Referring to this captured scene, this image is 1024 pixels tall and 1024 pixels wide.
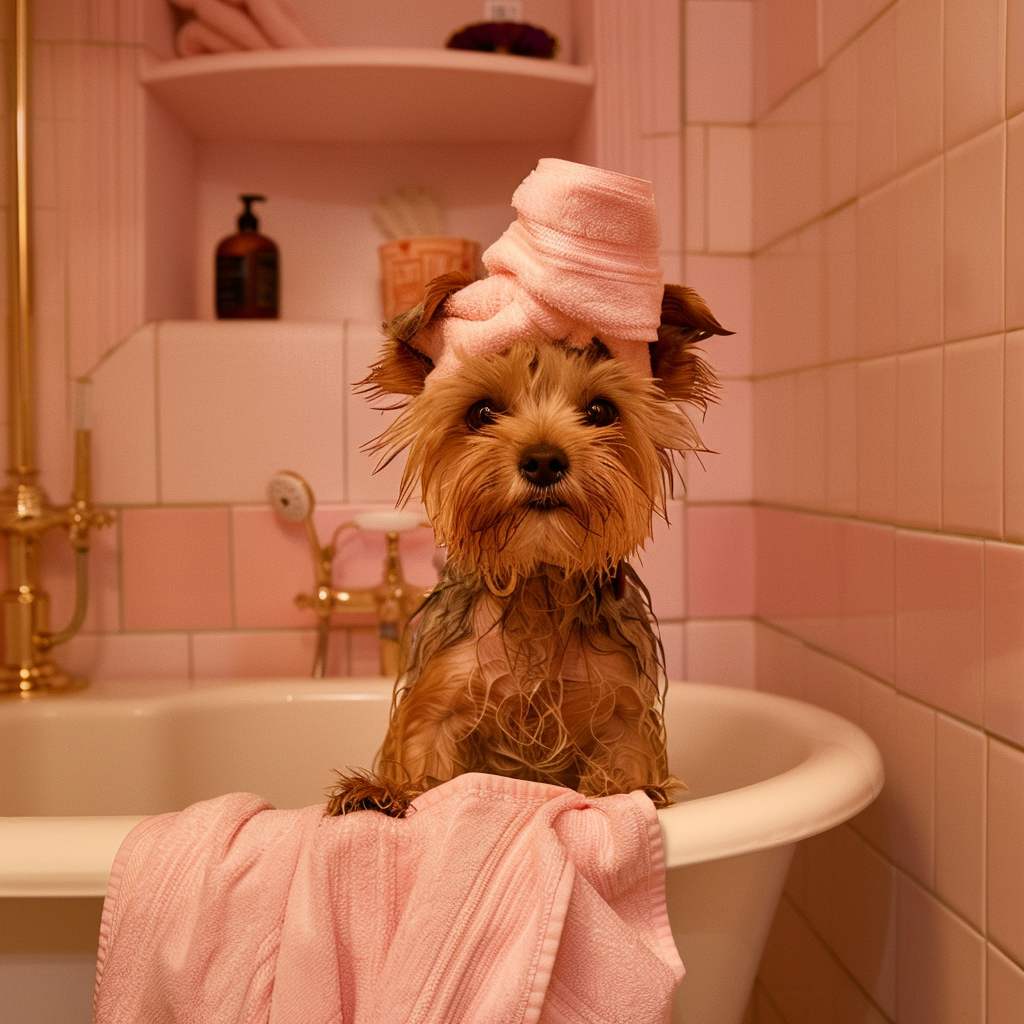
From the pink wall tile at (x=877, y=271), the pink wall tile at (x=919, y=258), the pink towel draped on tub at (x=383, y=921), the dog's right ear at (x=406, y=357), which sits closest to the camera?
the pink towel draped on tub at (x=383, y=921)

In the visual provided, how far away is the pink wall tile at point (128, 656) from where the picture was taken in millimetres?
1882

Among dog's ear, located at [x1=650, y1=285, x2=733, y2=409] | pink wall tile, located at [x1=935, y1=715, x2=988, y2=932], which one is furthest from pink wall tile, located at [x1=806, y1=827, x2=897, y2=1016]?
dog's ear, located at [x1=650, y1=285, x2=733, y2=409]

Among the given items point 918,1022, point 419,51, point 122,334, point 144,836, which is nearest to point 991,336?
point 918,1022

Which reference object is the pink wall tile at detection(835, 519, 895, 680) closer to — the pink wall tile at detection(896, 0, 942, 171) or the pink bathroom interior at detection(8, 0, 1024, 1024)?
the pink bathroom interior at detection(8, 0, 1024, 1024)

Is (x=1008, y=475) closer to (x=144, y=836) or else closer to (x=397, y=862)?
(x=397, y=862)

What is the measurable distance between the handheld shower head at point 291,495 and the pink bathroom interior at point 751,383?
0.11m

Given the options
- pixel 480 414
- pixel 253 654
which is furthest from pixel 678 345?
pixel 253 654

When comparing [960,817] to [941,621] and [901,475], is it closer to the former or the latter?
[941,621]

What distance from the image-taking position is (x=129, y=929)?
2.89 ft

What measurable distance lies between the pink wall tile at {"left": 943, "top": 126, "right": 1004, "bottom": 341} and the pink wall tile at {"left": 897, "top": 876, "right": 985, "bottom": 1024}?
2.31 ft

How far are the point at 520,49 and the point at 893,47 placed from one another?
821 millimetres

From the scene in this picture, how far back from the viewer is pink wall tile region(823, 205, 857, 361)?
1.43 m

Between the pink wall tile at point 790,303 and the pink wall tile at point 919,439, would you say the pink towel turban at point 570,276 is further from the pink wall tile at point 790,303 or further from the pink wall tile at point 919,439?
the pink wall tile at point 790,303

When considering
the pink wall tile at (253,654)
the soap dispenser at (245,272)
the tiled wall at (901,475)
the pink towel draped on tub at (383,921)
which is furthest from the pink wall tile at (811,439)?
the soap dispenser at (245,272)
